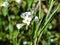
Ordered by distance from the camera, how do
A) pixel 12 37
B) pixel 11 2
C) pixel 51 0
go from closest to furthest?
pixel 51 0
pixel 12 37
pixel 11 2

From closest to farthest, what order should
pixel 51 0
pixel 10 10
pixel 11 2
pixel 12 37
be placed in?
pixel 51 0 < pixel 12 37 < pixel 11 2 < pixel 10 10

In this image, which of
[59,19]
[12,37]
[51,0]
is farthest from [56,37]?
[51,0]

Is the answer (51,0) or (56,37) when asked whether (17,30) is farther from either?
(51,0)

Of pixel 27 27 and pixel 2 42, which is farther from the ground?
pixel 27 27

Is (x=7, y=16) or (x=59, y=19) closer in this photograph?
(x=7, y=16)

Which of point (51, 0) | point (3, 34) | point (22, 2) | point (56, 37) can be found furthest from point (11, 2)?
point (51, 0)

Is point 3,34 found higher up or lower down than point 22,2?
lower down

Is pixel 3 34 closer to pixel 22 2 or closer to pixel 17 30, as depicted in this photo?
pixel 17 30

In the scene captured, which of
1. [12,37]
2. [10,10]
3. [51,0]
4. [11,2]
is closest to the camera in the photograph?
[51,0]

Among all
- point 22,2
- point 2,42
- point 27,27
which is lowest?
point 2,42
